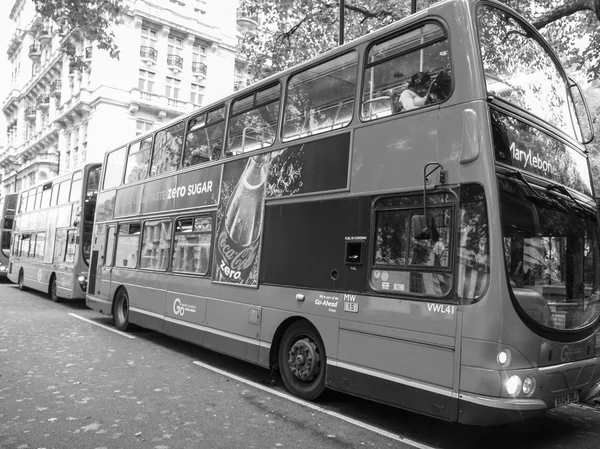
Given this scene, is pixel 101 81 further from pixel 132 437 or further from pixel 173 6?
pixel 132 437

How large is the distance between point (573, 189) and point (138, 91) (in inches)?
1493

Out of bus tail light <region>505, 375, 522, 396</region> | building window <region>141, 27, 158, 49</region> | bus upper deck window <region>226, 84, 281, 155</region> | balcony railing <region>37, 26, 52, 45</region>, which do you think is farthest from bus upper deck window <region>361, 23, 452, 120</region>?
balcony railing <region>37, 26, 52, 45</region>

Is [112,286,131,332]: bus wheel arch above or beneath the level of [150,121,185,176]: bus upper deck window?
beneath

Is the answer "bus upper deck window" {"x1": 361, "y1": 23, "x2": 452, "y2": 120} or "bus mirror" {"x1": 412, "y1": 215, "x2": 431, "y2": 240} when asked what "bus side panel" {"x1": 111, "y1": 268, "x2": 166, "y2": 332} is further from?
"bus mirror" {"x1": 412, "y1": 215, "x2": 431, "y2": 240}

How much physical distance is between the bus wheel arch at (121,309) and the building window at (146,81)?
32.4m

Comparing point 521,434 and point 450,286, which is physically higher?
point 450,286

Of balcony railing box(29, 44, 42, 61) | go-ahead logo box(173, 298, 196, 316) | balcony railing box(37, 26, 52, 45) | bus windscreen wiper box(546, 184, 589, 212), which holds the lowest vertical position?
go-ahead logo box(173, 298, 196, 316)

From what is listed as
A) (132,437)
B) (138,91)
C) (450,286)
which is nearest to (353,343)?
(450,286)

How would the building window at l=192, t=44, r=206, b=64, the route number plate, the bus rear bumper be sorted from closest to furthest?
the bus rear bumper < the route number plate < the building window at l=192, t=44, r=206, b=64

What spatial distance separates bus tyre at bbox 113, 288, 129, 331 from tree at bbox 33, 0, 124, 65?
17.3 ft

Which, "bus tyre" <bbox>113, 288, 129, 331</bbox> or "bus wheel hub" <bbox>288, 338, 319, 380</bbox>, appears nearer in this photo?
"bus wheel hub" <bbox>288, 338, 319, 380</bbox>

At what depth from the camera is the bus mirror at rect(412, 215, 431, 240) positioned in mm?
4652

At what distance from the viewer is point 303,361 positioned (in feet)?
20.2

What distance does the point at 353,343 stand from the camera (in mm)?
5492
